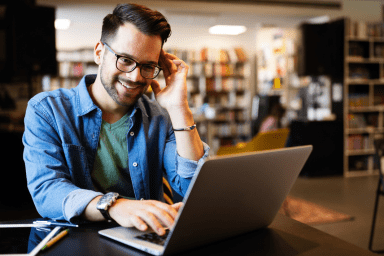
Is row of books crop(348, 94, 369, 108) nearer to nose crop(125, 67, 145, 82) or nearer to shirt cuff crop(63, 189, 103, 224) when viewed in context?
nose crop(125, 67, 145, 82)

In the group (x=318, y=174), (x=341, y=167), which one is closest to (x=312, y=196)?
(x=318, y=174)

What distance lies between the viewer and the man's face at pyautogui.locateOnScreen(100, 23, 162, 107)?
119 centimetres

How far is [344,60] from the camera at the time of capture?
5828 mm

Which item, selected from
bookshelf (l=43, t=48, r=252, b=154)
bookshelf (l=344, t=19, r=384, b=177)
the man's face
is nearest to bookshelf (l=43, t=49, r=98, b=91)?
bookshelf (l=43, t=48, r=252, b=154)

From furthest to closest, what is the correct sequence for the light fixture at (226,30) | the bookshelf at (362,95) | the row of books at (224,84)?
the row of books at (224,84), the light fixture at (226,30), the bookshelf at (362,95)

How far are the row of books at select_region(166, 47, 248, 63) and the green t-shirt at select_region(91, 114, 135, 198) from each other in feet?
22.0

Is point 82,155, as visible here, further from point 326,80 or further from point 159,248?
point 326,80

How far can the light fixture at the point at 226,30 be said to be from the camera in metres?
7.96

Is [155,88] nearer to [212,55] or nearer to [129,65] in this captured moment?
[129,65]

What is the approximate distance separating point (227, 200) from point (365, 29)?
6197 millimetres

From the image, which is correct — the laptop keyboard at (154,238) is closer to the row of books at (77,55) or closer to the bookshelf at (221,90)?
the bookshelf at (221,90)

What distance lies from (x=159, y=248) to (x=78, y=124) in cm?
65

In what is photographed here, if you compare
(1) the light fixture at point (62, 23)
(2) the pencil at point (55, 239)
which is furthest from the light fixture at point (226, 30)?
(2) the pencil at point (55, 239)

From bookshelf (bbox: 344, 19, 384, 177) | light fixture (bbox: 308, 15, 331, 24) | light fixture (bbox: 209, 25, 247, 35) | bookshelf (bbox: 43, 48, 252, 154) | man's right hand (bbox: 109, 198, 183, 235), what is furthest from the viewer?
light fixture (bbox: 209, 25, 247, 35)
